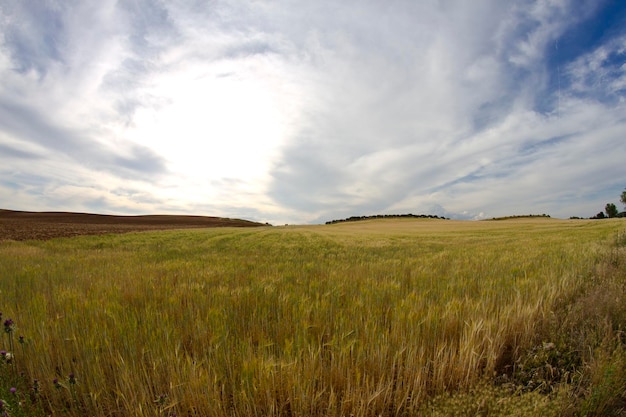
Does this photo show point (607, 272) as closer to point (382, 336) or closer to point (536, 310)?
point (536, 310)

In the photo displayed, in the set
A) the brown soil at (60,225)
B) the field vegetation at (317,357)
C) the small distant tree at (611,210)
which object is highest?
the small distant tree at (611,210)

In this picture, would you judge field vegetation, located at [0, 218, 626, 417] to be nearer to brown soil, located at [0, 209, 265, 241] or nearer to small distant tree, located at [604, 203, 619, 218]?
brown soil, located at [0, 209, 265, 241]

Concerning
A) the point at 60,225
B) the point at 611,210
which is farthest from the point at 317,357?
the point at 611,210

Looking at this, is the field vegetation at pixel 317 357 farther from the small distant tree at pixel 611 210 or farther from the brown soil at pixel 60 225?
the small distant tree at pixel 611 210

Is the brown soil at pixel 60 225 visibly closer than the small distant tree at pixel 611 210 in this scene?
Yes

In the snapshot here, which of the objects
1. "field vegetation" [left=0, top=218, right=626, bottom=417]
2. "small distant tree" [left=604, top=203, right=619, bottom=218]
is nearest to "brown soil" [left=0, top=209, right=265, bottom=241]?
"field vegetation" [left=0, top=218, right=626, bottom=417]

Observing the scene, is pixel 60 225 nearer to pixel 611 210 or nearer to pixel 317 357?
pixel 317 357

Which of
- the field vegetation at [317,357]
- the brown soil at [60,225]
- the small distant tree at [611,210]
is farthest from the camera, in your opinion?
the small distant tree at [611,210]

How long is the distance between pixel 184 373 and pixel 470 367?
222 centimetres

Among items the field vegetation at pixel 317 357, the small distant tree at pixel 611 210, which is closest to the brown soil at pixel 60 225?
the field vegetation at pixel 317 357

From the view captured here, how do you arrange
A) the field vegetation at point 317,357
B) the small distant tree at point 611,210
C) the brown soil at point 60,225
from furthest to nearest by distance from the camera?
the small distant tree at point 611,210, the brown soil at point 60,225, the field vegetation at point 317,357

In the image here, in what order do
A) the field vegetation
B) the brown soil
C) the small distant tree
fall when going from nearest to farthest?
1. the field vegetation
2. the brown soil
3. the small distant tree

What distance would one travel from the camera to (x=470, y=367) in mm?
2150

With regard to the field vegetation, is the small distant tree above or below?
above
